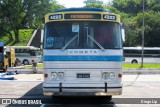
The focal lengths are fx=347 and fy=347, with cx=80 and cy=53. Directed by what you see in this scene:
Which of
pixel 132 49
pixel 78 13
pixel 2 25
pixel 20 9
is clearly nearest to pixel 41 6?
pixel 20 9

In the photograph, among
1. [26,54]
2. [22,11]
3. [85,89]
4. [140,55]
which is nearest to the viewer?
[85,89]

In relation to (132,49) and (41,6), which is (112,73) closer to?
(132,49)

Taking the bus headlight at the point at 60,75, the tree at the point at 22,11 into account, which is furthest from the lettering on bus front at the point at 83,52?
the tree at the point at 22,11

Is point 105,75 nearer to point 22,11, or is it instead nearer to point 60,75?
point 60,75

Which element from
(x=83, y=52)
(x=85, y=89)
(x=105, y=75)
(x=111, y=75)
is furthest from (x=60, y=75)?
(x=111, y=75)

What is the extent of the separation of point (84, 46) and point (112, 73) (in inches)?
49.3

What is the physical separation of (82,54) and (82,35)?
613 millimetres

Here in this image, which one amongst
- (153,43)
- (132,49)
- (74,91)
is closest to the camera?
(74,91)

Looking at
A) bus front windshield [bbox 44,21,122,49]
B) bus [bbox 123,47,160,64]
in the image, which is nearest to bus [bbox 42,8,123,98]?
bus front windshield [bbox 44,21,122,49]

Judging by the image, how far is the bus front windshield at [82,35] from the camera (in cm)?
1120

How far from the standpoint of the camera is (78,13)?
37.5ft

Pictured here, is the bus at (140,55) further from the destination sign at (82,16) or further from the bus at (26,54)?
the destination sign at (82,16)

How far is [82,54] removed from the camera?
11.2 m

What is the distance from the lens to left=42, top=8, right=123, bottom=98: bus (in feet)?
36.3
